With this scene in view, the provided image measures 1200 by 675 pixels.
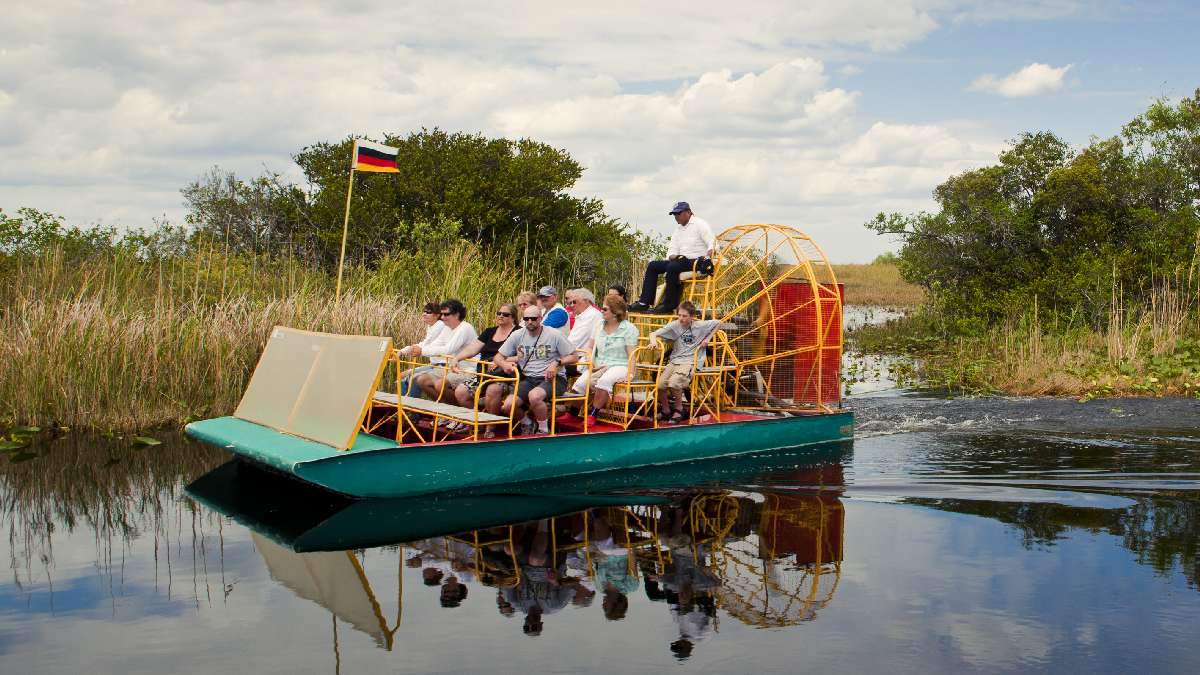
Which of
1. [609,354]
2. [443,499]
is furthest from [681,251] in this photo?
[443,499]

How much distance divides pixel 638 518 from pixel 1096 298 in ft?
46.4

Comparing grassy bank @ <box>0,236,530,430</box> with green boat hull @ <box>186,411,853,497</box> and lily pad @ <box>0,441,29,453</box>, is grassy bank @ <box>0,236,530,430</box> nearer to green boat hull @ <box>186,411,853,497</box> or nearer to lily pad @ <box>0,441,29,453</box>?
lily pad @ <box>0,441,29,453</box>

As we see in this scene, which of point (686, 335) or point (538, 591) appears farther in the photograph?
point (686, 335)

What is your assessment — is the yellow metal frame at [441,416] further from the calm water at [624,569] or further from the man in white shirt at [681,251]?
the man in white shirt at [681,251]

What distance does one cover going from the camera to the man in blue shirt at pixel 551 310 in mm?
11242

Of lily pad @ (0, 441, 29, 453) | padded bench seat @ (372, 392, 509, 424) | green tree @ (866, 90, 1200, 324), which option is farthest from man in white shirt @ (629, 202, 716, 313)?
green tree @ (866, 90, 1200, 324)

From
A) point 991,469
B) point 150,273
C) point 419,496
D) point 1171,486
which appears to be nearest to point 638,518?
point 419,496

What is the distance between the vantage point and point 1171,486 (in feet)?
33.3

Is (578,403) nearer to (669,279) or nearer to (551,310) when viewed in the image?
(551,310)

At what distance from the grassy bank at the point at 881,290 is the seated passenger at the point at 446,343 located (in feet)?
91.8

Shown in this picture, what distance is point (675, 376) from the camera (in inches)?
452

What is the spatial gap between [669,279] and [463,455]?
4491mm

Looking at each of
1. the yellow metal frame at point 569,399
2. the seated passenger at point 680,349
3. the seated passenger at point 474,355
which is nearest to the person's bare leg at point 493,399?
the seated passenger at point 474,355

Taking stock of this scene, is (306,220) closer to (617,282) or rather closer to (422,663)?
(617,282)
